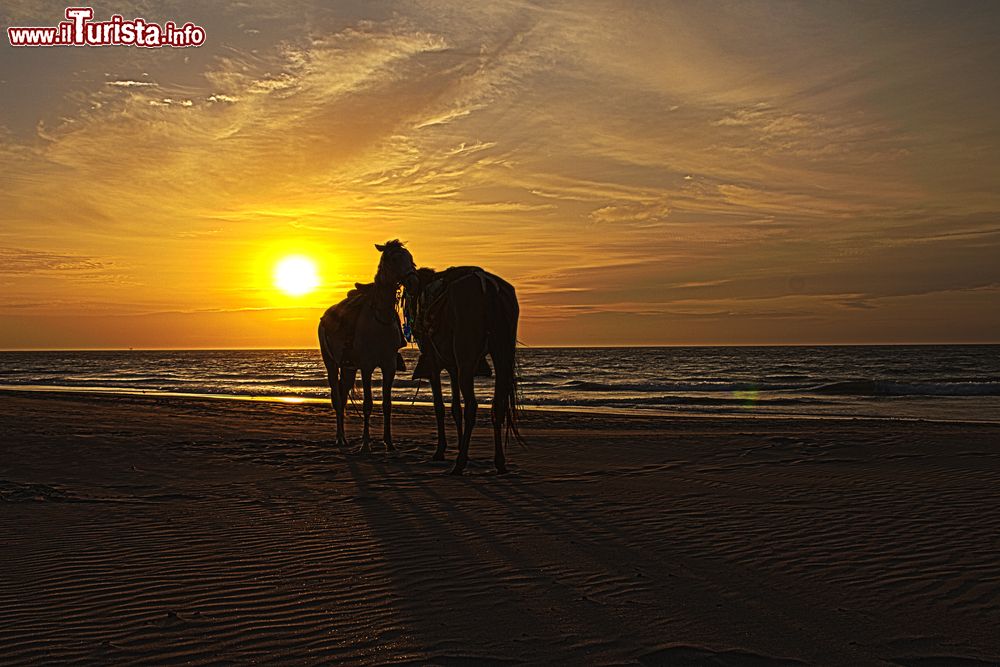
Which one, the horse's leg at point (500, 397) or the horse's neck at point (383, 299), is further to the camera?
the horse's neck at point (383, 299)

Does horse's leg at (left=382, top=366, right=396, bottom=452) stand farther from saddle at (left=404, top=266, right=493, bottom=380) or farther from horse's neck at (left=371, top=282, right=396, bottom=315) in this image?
saddle at (left=404, top=266, right=493, bottom=380)

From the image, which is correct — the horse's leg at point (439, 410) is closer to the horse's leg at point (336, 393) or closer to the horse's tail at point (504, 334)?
the horse's tail at point (504, 334)

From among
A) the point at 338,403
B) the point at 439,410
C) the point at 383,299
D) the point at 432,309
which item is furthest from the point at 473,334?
the point at 338,403

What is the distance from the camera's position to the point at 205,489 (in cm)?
968

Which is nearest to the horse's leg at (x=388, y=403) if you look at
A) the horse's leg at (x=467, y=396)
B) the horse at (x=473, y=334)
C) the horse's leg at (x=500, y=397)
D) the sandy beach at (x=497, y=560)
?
the sandy beach at (x=497, y=560)

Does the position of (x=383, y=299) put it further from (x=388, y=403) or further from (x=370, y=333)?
(x=388, y=403)

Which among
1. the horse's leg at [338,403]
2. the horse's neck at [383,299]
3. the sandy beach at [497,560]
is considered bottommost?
the sandy beach at [497,560]

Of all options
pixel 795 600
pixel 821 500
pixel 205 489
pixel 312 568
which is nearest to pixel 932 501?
pixel 821 500

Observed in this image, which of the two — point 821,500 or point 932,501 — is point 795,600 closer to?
point 821,500

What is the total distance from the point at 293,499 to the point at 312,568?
9.81ft

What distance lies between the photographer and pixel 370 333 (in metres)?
13.3

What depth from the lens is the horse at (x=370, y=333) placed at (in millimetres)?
12492

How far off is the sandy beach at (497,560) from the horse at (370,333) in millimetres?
1346

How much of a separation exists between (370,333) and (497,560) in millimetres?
7453
